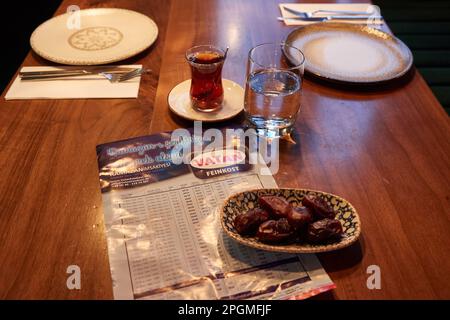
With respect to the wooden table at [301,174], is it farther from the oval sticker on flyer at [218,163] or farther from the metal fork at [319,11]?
the metal fork at [319,11]

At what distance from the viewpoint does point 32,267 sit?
0.59m

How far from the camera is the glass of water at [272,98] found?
812 mm

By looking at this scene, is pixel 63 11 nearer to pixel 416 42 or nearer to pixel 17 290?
pixel 17 290

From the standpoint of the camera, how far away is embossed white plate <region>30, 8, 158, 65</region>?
104 cm

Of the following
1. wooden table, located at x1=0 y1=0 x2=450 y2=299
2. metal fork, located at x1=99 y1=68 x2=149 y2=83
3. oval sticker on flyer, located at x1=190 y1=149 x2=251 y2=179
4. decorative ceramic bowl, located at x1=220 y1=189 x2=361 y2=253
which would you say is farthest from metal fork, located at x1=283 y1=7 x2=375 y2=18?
decorative ceramic bowl, located at x1=220 y1=189 x2=361 y2=253

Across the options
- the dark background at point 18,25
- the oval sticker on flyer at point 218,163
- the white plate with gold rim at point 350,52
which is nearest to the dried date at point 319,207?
the oval sticker on flyer at point 218,163

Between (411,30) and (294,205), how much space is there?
1.39 m

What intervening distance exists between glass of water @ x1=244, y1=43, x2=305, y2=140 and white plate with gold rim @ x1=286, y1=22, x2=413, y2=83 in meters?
0.17

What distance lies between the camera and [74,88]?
0.95 m

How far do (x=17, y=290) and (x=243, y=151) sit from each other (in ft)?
1.36

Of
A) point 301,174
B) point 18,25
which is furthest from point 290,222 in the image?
point 18,25

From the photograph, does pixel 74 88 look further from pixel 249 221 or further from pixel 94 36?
pixel 249 221
